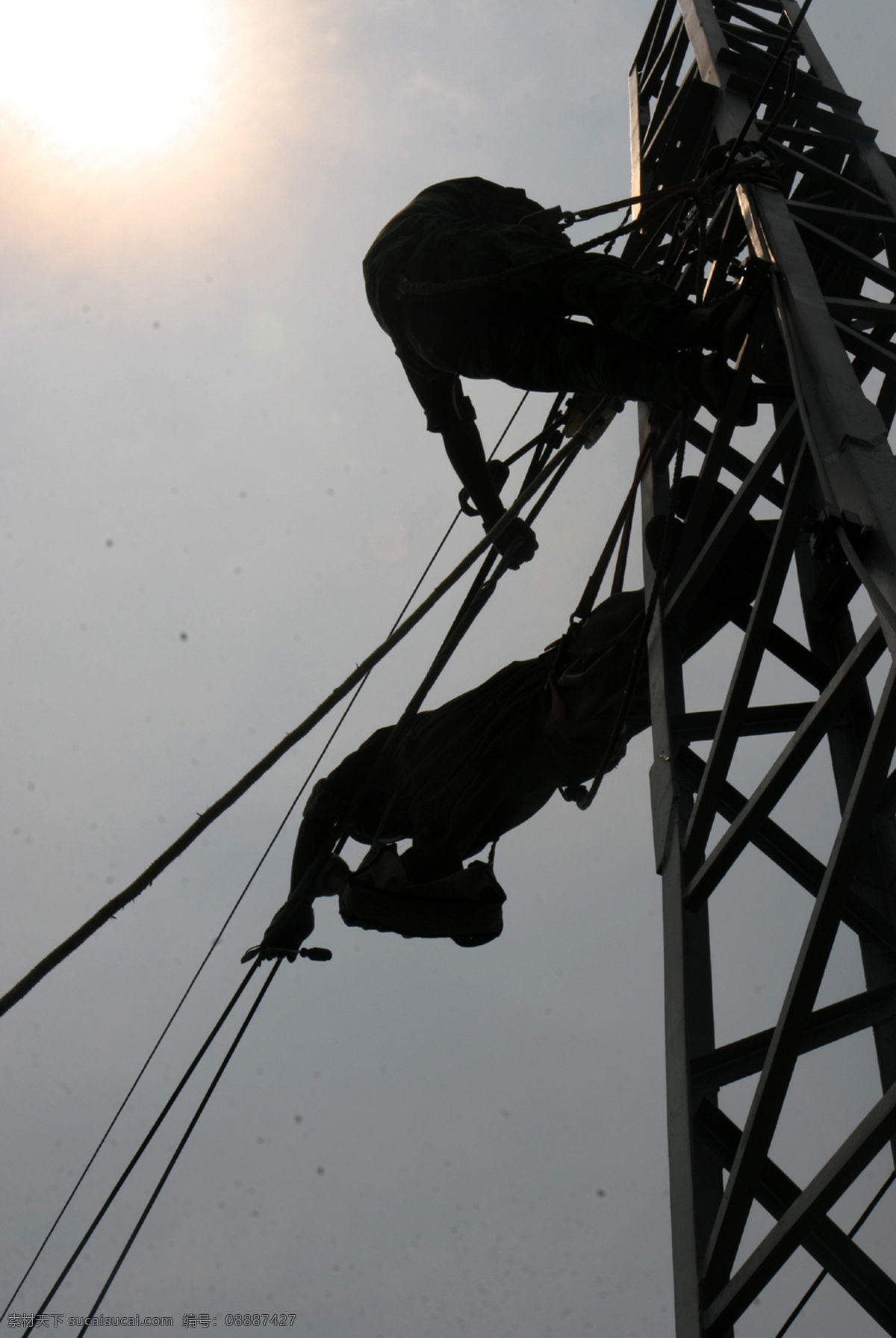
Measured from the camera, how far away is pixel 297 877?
4121 millimetres

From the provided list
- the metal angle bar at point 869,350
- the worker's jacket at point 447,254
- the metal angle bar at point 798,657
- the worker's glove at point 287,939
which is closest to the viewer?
the metal angle bar at point 869,350

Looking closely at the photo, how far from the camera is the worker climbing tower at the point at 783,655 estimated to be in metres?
2.24

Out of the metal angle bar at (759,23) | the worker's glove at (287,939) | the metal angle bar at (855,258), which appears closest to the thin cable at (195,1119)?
the worker's glove at (287,939)

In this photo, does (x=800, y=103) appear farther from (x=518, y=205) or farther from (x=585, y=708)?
(x=585, y=708)

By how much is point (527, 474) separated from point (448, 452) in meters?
0.37

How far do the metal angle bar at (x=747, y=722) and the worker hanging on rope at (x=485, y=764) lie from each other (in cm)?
29

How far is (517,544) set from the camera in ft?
14.3

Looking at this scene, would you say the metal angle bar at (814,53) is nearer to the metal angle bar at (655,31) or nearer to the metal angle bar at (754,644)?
the metal angle bar at (655,31)

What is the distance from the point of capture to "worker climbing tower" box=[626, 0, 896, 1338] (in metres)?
2.24

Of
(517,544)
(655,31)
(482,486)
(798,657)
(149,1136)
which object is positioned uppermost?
(655,31)

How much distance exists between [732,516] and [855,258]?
115cm

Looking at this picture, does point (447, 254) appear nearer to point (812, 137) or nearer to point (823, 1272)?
point (812, 137)

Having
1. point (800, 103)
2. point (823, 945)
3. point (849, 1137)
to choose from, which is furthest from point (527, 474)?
point (849, 1137)

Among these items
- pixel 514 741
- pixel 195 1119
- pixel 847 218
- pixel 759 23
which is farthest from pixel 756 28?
pixel 195 1119
